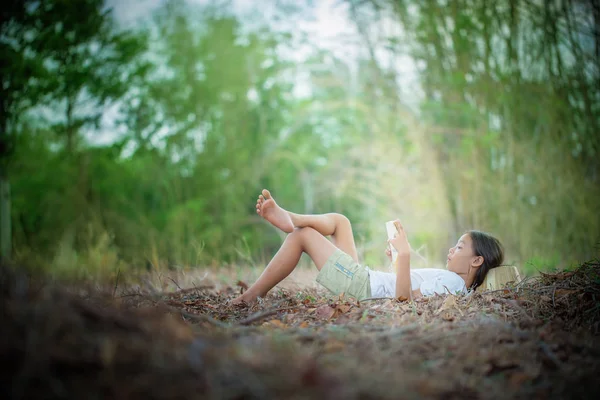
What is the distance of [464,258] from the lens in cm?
331

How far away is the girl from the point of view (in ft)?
9.87

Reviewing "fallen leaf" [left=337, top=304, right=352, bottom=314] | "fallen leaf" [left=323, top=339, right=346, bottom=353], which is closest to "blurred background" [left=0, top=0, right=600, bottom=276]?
"fallen leaf" [left=337, top=304, right=352, bottom=314]

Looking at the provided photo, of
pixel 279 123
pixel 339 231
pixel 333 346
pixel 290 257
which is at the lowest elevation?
pixel 333 346

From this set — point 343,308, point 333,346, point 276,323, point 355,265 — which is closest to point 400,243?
point 355,265

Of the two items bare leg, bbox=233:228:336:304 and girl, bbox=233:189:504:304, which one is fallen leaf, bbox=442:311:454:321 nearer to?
girl, bbox=233:189:504:304

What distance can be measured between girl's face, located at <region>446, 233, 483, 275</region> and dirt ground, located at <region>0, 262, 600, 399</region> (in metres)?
0.93

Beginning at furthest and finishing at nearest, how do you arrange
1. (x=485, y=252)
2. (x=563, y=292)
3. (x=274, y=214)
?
(x=485, y=252) < (x=274, y=214) < (x=563, y=292)

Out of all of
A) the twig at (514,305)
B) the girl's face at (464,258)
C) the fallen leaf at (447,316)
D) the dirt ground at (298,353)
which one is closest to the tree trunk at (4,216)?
the dirt ground at (298,353)

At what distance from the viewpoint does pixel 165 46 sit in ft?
52.8

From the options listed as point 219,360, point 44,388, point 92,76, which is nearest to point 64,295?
point 44,388

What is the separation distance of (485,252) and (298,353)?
2.20 m

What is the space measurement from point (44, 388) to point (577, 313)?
2.25m

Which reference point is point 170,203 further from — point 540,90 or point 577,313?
point 577,313

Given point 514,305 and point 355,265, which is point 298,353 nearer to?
point 514,305
